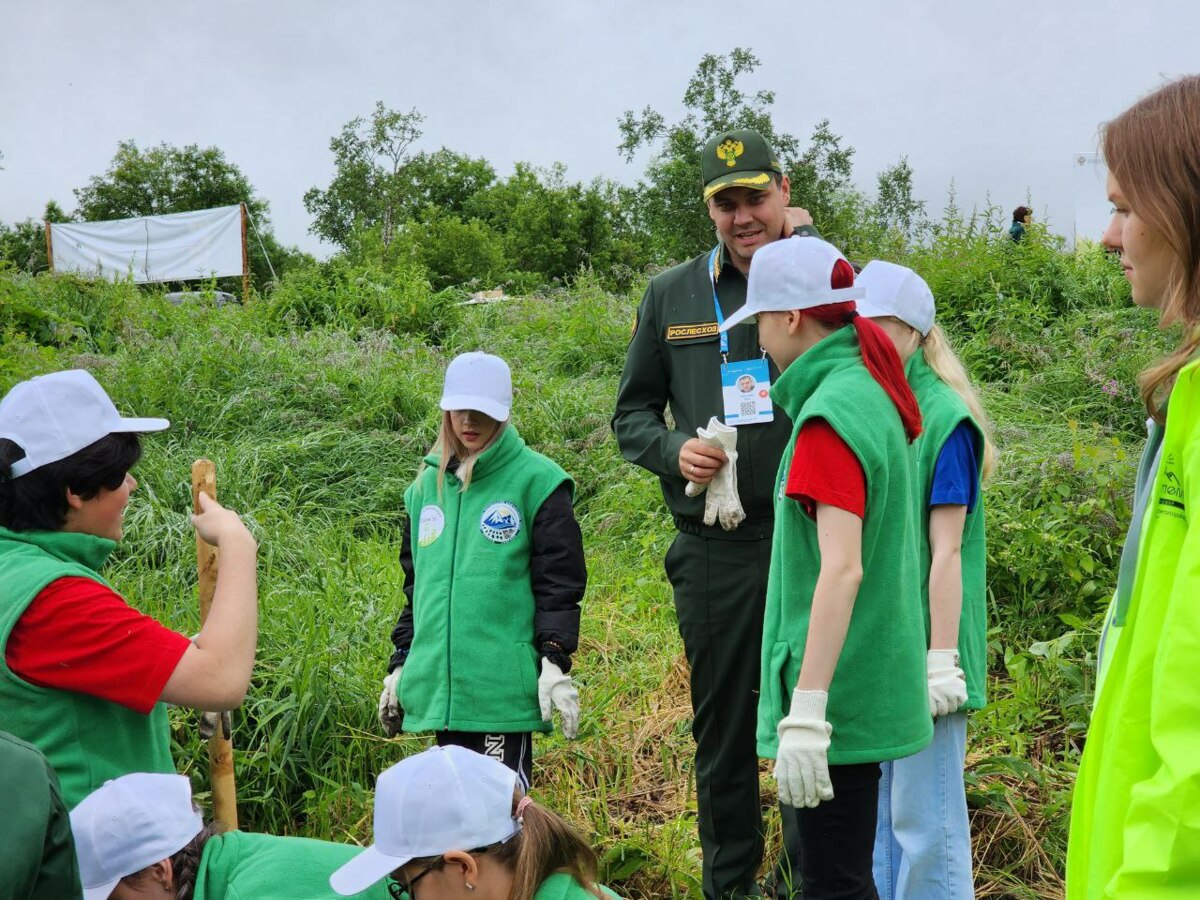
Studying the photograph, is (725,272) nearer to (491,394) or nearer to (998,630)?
(491,394)

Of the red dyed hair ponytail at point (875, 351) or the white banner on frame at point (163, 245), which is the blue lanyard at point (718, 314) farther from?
the white banner on frame at point (163, 245)

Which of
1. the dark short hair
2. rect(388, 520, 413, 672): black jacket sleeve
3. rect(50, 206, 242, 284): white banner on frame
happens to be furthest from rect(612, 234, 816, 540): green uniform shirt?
rect(50, 206, 242, 284): white banner on frame

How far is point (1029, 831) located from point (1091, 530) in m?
1.92

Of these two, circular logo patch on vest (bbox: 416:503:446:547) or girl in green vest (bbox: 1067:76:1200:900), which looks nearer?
girl in green vest (bbox: 1067:76:1200:900)

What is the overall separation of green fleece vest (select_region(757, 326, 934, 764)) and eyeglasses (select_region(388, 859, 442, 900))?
667 millimetres

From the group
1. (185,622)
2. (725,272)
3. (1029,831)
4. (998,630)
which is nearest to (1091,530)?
(998,630)

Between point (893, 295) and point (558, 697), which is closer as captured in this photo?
point (893, 295)

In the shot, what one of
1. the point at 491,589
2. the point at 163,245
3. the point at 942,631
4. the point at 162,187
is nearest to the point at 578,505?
the point at 491,589

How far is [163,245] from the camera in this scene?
15484 millimetres

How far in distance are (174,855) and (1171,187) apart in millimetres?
2044

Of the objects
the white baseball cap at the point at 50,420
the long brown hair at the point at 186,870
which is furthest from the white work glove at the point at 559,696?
the white baseball cap at the point at 50,420

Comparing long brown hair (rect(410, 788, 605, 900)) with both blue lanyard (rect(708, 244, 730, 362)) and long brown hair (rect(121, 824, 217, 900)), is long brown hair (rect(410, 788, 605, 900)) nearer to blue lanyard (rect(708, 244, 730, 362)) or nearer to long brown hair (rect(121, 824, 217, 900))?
long brown hair (rect(121, 824, 217, 900))

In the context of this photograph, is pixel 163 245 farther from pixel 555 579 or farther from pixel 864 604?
pixel 864 604

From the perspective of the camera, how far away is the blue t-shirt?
264 centimetres
